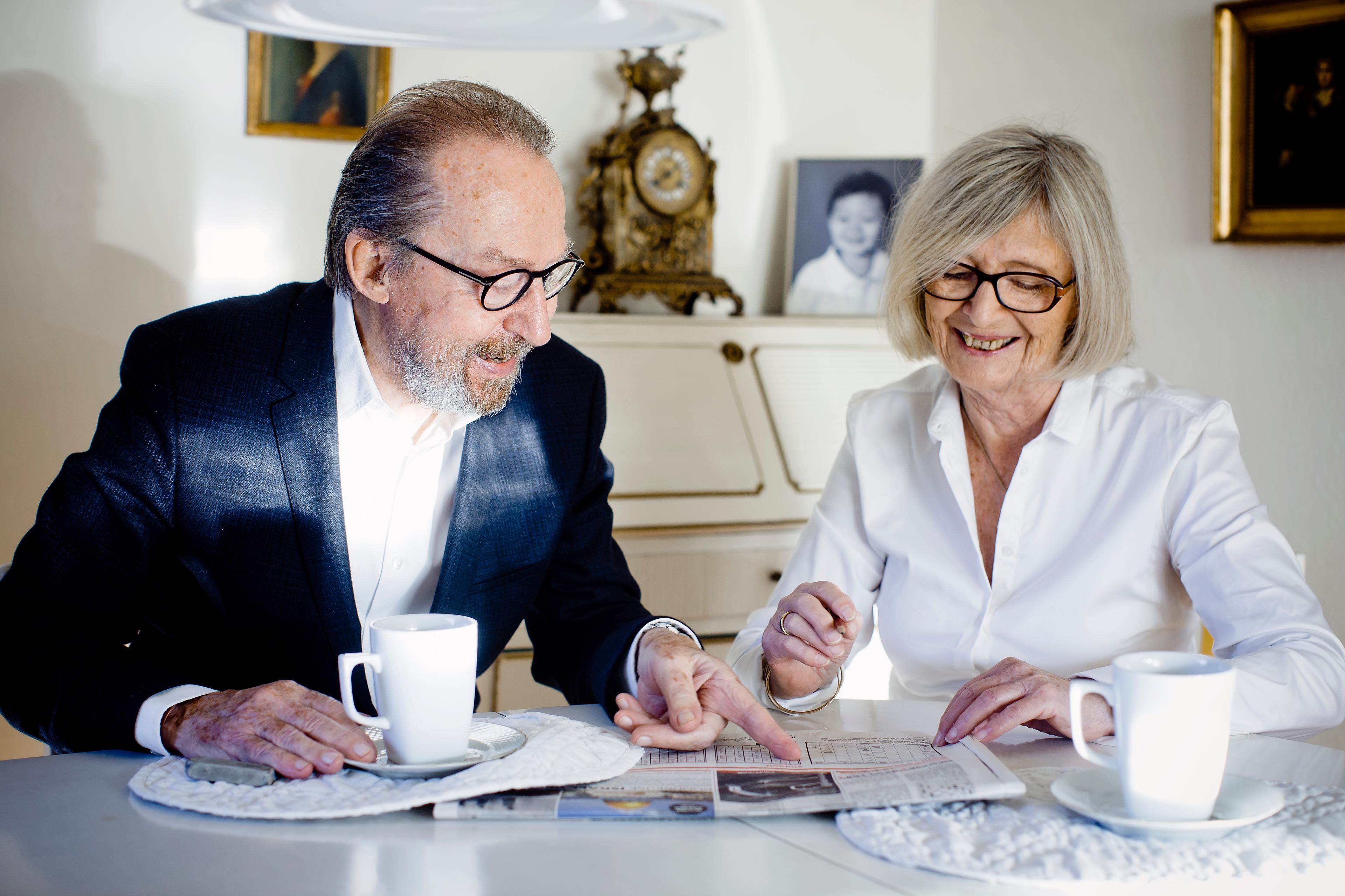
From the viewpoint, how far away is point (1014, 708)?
3.61 feet

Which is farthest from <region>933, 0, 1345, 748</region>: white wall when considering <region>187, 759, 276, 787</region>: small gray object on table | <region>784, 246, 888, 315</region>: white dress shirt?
<region>187, 759, 276, 787</region>: small gray object on table

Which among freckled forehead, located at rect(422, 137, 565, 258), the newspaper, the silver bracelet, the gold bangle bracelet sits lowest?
the gold bangle bracelet

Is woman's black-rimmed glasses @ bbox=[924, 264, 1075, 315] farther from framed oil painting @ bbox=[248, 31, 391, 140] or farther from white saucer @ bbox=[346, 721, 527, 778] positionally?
framed oil painting @ bbox=[248, 31, 391, 140]

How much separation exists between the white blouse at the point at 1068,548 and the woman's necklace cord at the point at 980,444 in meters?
0.02

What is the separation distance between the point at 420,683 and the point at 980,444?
1.01 metres

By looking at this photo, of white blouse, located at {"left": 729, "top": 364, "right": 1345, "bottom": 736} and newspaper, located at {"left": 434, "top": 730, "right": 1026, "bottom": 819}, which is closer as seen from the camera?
newspaper, located at {"left": 434, "top": 730, "right": 1026, "bottom": 819}

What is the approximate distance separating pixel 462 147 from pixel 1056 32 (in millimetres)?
1964

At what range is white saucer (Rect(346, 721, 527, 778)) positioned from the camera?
94 cm

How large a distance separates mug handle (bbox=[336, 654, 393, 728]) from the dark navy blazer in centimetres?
27

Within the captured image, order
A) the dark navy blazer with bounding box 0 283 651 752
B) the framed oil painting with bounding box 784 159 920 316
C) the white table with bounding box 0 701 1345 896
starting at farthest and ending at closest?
the framed oil painting with bounding box 784 159 920 316
the dark navy blazer with bounding box 0 283 651 752
the white table with bounding box 0 701 1345 896

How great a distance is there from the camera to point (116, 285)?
2.64m

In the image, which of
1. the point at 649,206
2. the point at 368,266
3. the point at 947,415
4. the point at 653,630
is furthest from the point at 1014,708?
the point at 649,206

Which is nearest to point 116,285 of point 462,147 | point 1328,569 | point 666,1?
point 462,147

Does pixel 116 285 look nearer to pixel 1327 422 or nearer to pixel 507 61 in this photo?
pixel 507 61
